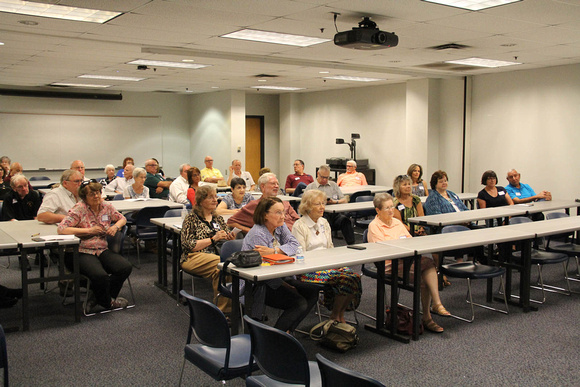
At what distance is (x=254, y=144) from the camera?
16109 millimetres

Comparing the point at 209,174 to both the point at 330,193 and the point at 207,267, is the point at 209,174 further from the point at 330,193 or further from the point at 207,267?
the point at 207,267

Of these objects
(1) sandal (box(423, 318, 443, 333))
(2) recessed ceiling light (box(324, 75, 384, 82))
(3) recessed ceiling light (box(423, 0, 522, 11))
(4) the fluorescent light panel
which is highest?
(2) recessed ceiling light (box(324, 75, 384, 82))

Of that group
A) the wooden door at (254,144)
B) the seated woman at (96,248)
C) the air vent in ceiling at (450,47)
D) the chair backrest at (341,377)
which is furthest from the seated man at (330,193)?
the wooden door at (254,144)

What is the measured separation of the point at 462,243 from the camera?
15.7ft

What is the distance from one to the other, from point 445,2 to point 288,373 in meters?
3.80

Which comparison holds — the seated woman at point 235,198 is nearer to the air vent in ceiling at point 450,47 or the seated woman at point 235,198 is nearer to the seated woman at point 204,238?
the seated woman at point 204,238

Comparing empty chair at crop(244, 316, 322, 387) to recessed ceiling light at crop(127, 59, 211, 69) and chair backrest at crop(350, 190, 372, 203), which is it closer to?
chair backrest at crop(350, 190, 372, 203)

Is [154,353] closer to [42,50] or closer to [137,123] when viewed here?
[42,50]

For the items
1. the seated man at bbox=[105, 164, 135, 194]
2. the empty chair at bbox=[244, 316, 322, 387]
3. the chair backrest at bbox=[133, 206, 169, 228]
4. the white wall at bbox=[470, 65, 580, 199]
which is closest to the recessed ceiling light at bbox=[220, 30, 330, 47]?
the chair backrest at bbox=[133, 206, 169, 228]

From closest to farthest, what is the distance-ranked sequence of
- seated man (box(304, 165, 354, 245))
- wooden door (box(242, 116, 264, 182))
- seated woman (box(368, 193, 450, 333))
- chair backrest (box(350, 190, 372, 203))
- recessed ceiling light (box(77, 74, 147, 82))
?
seated woman (box(368, 193, 450, 333)) → seated man (box(304, 165, 354, 245)) → chair backrest (box(350, 190, 372, 203)) → recessed ceiling light (box(77, 74, 147, 82)) → wooden door (box(242, 116, 264, 182))

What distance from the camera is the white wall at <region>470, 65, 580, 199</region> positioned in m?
9.61

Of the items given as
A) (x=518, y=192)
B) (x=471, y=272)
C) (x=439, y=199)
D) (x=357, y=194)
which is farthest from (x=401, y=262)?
(x=518, y=192)

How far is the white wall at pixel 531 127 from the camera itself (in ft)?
31.5

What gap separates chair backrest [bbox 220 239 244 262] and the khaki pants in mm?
290
